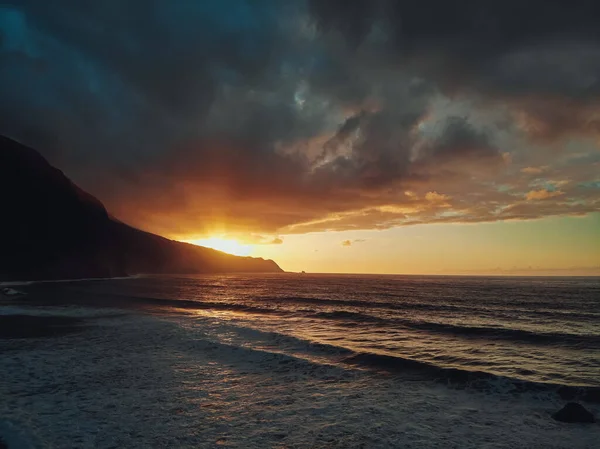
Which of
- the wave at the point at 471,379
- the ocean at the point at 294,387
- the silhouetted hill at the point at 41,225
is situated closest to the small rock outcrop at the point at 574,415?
the ocean at the point at 294,387

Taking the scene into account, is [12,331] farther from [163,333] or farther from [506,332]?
[506,332]

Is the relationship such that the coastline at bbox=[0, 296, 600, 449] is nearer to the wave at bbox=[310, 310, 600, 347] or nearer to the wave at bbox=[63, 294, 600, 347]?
the wave at bbox=[63, 294, 600, 347]

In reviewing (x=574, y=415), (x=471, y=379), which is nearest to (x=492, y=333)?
(x=471, y=379)

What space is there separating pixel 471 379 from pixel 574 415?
17.2 ft

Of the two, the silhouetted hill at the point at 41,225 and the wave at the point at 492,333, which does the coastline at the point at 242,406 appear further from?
the silhouetted hill at the point at 41,225

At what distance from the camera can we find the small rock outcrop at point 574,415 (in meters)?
13.8

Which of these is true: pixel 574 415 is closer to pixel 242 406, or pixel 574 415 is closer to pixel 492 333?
pixel 242 406

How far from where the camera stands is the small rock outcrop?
1375 centimetres

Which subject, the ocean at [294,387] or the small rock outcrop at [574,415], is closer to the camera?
the ocean at [294,387]

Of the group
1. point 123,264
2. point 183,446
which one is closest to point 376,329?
point 183,446

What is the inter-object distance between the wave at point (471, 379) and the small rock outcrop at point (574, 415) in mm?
2801

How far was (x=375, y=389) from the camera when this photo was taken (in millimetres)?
17156

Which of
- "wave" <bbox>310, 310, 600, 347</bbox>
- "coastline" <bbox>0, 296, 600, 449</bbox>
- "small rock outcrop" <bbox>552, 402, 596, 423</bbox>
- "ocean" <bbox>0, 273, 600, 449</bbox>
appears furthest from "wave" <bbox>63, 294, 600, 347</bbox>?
"small rock outcrop" <bbox>552, 402, 596, 423</bbox>

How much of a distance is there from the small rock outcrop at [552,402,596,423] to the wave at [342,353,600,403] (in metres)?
2.80
